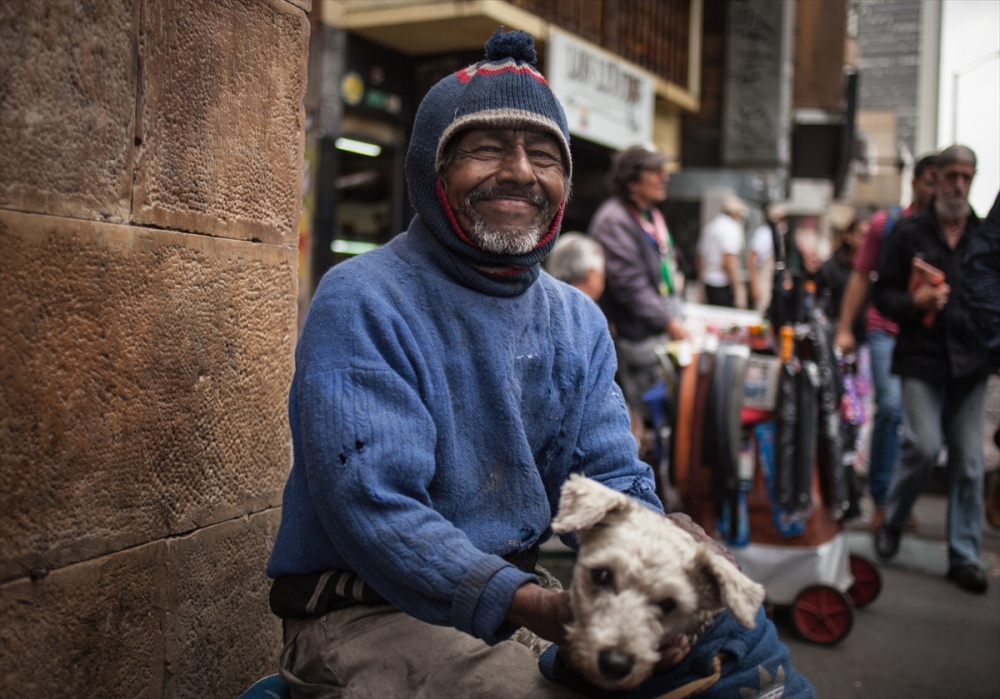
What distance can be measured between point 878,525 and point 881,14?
9542 millimetres

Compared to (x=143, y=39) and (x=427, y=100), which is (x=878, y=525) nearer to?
(x=427, y=100)

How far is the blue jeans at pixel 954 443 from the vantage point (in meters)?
5.36

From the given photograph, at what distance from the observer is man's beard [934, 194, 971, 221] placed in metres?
5.44

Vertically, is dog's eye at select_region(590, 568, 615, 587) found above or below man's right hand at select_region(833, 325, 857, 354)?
below

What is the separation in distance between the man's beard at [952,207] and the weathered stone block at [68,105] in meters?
4.73

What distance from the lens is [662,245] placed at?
6176mm

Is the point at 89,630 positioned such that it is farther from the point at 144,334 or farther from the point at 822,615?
the point at 822,615

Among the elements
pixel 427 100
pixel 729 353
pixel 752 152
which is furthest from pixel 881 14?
pixel 427 100

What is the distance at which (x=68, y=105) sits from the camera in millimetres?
1979

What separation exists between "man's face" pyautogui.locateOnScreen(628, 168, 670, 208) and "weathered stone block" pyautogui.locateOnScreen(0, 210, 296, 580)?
376cm

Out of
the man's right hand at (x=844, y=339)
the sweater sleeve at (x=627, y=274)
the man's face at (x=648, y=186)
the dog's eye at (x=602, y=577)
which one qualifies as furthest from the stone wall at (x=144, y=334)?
the man's right hand at (x=844, y=339)

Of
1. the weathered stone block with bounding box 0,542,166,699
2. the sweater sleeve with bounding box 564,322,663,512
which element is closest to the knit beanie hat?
the sweater sleeve with bounding box 564,322,663,512

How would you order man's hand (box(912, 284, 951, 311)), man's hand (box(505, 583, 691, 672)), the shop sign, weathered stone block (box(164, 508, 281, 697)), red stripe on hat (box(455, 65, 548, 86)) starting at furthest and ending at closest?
the shop sign → man's hand (box(912, 284, 951, 311)) → weathered stone block (box(164, 508, 281, 697)) → red stripe on hat (box(455, 65, 548, 86)) → man's hand (box(505, 583, 691, 672))

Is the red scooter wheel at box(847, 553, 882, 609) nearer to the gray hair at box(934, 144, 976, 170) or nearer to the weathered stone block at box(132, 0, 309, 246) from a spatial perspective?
the gray hair at box(934, 144, 976, 170)
